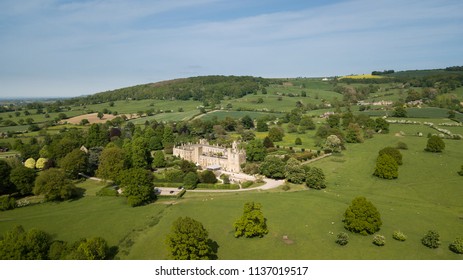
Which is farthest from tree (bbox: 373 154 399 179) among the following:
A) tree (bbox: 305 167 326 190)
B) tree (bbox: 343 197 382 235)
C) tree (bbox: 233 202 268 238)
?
tree (bbox: 233 202 268 238)

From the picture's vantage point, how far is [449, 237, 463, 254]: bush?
33031 mm

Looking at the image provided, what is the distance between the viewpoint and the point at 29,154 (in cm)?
8100

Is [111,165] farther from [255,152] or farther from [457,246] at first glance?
[457,246]

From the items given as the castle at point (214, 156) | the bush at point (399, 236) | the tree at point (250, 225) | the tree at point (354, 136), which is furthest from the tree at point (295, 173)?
the tree at point (354, 136)

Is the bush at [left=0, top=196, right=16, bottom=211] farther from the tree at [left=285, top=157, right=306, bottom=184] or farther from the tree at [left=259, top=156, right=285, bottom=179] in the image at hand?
the tree at [left=285, top=157, right=306, bottom=184]

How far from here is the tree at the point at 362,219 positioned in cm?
3791

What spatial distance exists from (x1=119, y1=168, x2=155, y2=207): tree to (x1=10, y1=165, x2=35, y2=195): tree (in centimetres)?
1806

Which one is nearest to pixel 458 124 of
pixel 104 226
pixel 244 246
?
pixel 244 246

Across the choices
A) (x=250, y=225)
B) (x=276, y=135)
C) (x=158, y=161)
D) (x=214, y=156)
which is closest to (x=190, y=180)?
(x=214, y=156)

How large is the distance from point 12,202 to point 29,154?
116ft

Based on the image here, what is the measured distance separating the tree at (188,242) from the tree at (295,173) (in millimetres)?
29077

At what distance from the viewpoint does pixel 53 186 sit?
52.2 meters

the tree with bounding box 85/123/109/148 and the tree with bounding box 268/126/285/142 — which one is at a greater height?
the tree with bounding box 85/123/109/148

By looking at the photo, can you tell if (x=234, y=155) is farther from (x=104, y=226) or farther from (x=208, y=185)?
(x=104, y=226)
